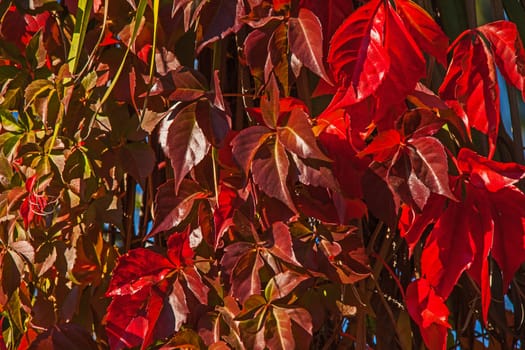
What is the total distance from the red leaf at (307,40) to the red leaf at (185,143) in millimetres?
103

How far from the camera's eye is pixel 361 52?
74cm

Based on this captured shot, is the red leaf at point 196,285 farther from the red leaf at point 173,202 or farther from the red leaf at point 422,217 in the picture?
the red leaf at point 422,217

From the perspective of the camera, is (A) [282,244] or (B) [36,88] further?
(B) [36,88]

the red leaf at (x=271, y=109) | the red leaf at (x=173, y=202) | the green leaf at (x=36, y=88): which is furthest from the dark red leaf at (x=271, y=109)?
the green leaf at (x=36, y=88)

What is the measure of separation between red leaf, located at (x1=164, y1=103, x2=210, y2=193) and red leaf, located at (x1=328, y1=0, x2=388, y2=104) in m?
0.12

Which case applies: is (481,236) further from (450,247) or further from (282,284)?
(282,284)

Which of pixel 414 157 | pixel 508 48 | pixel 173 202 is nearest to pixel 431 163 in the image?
pixel 414 157

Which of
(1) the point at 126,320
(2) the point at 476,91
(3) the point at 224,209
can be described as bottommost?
(1) the point at 126,320

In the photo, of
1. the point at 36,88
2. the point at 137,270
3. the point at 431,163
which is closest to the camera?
the point at 431,163

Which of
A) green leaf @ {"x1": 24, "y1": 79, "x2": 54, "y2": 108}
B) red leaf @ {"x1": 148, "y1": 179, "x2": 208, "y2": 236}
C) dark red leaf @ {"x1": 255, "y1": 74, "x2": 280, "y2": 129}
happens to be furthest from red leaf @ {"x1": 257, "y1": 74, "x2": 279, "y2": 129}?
green leaf @ {"x1": 24, "y1": 79, "x2": 54, "y2": 108}

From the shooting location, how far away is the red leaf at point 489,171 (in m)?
0.76

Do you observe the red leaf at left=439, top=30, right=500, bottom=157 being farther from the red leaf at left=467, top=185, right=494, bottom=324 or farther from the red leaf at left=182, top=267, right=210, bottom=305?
the red leaf at left=182, top=267, right=210, bottom=305

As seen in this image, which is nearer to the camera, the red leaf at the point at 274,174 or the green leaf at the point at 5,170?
the red leaf at the point at 274,174

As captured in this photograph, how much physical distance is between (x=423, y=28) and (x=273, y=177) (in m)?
0.17
